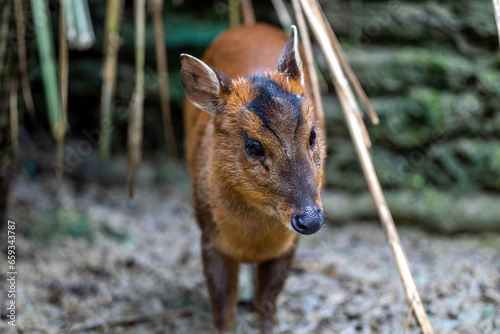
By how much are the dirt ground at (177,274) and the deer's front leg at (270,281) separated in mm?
372

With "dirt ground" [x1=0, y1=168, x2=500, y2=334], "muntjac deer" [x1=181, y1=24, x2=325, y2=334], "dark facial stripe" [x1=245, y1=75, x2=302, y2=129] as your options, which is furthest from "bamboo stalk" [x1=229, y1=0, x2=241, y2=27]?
"dark facial stripe" [x1=245, y1=75, x2=302, y2=129]

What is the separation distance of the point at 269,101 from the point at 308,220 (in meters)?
0.75

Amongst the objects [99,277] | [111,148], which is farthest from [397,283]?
[111,148]

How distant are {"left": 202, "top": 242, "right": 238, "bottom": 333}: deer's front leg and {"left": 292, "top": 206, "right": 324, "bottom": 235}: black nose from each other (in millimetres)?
1105

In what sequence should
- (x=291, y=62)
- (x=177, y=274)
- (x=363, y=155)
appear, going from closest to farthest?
(x=363, y=155) < (x=291, y=62) < (x=177, y=274)

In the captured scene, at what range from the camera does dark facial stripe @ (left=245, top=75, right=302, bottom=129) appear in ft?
11.0

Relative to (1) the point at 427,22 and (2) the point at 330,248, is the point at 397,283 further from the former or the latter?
(1) the point at 427,22

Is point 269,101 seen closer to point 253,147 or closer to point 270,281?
point 253,147

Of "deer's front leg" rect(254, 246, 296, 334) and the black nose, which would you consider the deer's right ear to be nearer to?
the black nose

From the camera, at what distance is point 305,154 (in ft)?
10.8

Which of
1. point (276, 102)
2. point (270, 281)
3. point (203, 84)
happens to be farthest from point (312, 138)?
point (270, 281)

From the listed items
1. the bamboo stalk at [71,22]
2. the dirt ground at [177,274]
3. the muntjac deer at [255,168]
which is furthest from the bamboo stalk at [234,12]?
the dirt ground at [177,274]

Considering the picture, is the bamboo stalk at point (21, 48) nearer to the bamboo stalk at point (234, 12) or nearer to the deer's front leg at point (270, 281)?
the bamboo stalk at point (234, 12)

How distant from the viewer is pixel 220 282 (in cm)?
408
